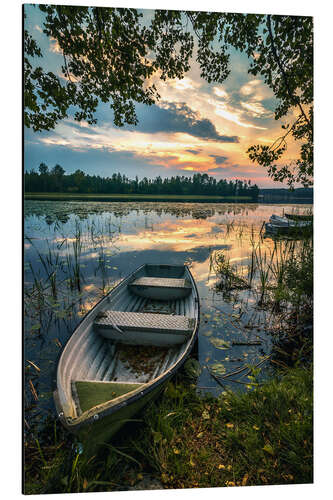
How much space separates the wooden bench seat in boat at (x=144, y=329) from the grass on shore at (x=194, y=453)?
24.3 inches

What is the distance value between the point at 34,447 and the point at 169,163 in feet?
10.8

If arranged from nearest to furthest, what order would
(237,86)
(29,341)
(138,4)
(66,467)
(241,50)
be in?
(66,467) → (138,4) → (241,50) → (237,86) → (29,341)

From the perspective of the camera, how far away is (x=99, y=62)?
2139mm

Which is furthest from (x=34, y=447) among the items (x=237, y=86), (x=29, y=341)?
(x=237, y=86)

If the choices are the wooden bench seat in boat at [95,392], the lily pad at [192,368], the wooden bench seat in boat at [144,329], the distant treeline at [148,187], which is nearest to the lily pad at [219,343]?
the lily pad at [192,368]

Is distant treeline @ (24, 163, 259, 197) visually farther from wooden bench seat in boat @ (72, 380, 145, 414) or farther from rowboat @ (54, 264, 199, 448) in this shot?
wooden bench seat in boat @ (72, 380, 145, 414)

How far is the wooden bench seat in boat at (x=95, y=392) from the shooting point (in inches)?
54.1

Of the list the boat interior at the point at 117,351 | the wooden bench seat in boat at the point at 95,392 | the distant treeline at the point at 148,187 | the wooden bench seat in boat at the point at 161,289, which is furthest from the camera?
the wooden bench seat in boat at the point at 161,289

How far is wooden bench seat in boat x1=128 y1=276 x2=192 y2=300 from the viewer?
3396 millimetres

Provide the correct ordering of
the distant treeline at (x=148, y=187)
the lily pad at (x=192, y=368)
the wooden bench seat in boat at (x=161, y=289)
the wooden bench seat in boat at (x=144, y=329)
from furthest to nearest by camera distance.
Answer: the wooden bench seat in boat at (x=161, y=289) → the distant treeline at (x=148, y=187) → the lily pad at (x=192, y=368) → the wooden bench seat in boat at (x=144, y=329)

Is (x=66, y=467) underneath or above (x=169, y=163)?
underneath

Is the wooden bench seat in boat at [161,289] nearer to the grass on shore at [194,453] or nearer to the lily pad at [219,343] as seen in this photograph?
the lily pad at [219,343]

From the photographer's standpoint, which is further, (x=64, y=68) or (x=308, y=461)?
(x=64, y=68)
